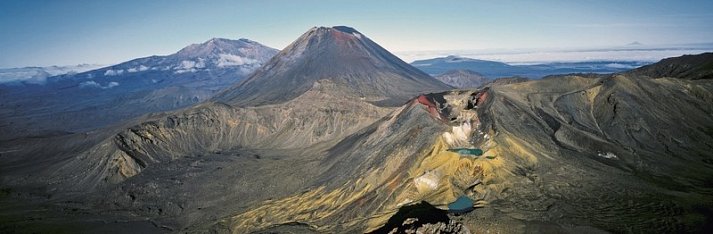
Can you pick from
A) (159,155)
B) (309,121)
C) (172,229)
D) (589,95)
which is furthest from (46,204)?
(589,95)

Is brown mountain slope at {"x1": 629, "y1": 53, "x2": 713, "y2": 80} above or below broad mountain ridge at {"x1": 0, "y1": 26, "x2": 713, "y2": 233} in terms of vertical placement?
above

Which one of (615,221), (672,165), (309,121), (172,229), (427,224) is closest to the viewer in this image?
(427,224)

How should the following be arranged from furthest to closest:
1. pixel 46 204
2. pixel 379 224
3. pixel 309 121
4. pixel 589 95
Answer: pixel 309 121, pixel 46 204, pixel 589 95, pixel 379 224

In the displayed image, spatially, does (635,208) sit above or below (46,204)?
above

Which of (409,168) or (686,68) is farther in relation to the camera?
(686,68)

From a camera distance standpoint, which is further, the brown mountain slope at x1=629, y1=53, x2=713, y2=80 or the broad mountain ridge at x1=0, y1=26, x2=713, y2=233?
the brown mountain slope at x1=629, y1=53, x2=713, y2=80

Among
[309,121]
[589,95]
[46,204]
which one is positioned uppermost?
[589,95]

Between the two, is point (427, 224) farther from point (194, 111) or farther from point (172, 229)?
point (194, 111)

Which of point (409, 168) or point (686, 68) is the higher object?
point (686, 68)

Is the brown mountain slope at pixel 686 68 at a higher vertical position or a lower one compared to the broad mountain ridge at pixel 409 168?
higher

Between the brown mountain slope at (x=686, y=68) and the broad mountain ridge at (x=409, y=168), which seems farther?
the brown mountain slope at (x=686, y=68)

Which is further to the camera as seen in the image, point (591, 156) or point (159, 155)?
point (159, 155)
